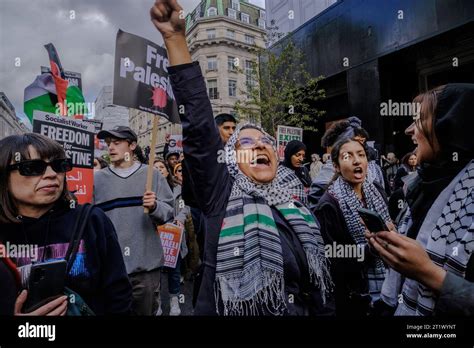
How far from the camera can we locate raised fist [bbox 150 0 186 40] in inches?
49.0

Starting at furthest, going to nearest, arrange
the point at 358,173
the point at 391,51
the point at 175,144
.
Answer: the point at 391,51 < the point at 175,144 < the point at 358,173

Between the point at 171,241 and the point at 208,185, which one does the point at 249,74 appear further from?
the point at 208,185

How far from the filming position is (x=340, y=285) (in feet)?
6.56

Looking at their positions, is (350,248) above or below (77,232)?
below

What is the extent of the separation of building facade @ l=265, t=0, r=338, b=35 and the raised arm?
6.69 meters

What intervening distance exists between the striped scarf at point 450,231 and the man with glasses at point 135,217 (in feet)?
5.98

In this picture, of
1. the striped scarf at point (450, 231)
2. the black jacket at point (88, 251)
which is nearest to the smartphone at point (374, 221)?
the striped scarf at point (450, 231)

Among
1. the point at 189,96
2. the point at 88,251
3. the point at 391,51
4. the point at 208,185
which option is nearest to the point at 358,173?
the point at 208,185

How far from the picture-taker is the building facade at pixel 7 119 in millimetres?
1835

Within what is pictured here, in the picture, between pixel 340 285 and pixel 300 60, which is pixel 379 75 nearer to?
pixel 300 60

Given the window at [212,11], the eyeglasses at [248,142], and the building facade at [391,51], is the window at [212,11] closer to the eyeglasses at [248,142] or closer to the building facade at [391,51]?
the eyeglasses at [248,142]

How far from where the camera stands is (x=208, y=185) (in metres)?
1.33

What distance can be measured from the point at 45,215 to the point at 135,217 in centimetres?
117

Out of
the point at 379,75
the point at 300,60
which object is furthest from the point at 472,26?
the point at 300,60
